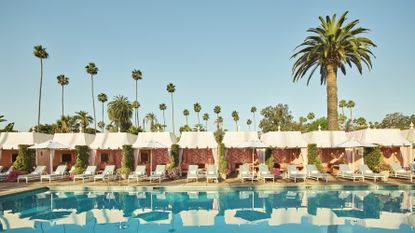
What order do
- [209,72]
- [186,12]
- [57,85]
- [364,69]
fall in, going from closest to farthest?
[186,12]
[364,69]
[209,72]
[57,85]

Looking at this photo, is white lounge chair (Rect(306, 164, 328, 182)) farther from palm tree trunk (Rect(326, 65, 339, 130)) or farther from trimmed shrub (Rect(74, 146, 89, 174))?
trimmed shrub (Rect(74, 146, 89, 174))

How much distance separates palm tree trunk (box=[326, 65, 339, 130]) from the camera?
22.3 m

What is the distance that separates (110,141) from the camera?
20484mm

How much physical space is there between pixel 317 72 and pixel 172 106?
29720mm

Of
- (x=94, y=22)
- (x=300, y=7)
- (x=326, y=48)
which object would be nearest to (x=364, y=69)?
(x=326, y=48)

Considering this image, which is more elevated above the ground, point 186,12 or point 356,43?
point 186,12

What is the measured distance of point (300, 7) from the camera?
1981 cm

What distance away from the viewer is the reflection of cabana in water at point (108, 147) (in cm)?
1993

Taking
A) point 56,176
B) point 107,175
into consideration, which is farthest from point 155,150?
point 56,176

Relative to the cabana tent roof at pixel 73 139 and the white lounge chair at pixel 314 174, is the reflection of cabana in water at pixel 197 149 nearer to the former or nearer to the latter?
the white lounge chair at pixel 314 174

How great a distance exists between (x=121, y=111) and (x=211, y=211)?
44237 mm

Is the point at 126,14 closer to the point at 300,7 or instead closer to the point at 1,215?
the point at 300,7

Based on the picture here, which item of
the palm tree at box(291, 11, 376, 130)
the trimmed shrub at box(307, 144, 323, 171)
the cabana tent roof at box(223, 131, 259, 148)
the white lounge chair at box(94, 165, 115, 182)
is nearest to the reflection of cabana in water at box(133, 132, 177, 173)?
the white lounge chair at box(94, 165, 115, 182)

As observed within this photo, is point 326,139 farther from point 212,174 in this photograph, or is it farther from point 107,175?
point 107,175
